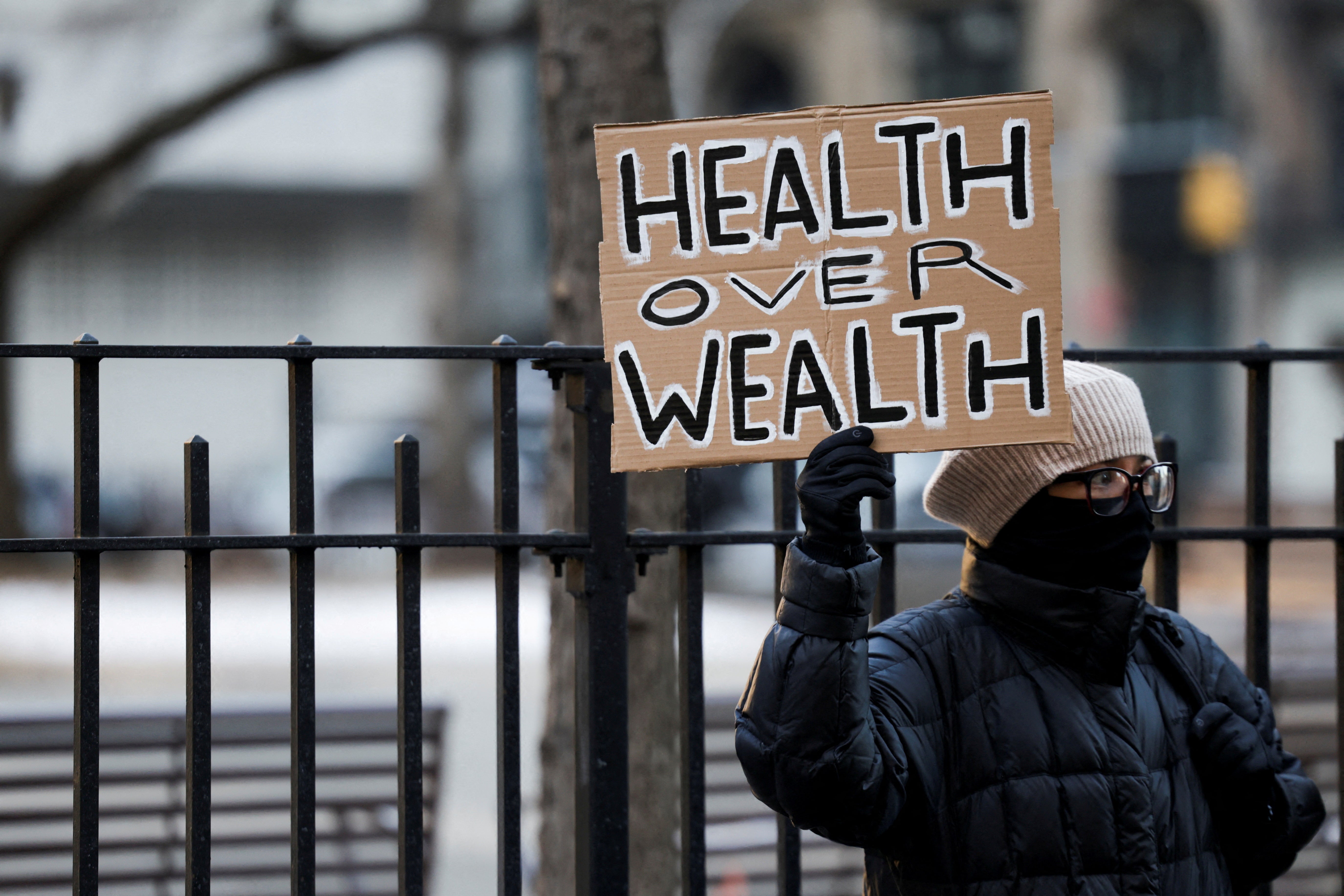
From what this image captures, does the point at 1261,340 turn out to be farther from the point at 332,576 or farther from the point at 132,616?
the point at 332,576

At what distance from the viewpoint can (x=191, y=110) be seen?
11.8m

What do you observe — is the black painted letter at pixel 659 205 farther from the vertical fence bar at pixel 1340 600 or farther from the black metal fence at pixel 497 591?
the vertical fence bar at pixel 1340 600

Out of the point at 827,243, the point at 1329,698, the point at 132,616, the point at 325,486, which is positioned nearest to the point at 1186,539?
the point at 827,243

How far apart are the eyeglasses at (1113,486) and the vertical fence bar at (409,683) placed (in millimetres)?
1228

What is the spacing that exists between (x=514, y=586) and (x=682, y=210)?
0.91m

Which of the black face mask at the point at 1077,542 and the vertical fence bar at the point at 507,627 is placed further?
the vertical fence bar at the point at 507,627

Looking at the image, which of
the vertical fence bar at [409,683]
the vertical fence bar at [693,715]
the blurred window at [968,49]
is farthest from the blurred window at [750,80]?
the vertical fence bar at [409,683]

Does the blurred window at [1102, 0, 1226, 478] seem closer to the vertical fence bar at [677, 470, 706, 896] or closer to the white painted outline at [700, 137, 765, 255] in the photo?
the vertical fence bar at [677, 470, 706, 896]

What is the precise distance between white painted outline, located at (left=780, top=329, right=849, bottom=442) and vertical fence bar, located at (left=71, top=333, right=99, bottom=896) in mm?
1283

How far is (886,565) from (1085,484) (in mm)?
937

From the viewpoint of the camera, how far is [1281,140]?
20766mm

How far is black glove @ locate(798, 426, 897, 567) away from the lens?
1906 mm

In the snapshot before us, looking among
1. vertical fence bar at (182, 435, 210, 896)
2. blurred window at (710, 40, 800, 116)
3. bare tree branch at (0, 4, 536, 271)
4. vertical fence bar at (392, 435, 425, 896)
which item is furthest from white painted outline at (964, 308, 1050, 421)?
blurred window at (710, 40, 800, 116)

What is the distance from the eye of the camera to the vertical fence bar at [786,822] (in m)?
2.86
